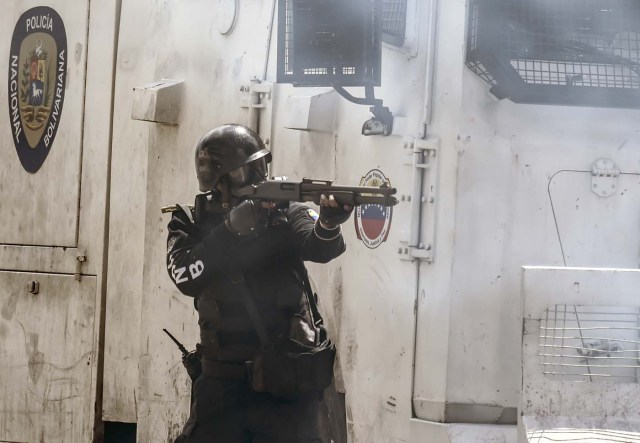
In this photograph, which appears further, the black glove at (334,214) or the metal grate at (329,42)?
the metal grate at (329,42)

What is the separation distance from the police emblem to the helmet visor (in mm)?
2181

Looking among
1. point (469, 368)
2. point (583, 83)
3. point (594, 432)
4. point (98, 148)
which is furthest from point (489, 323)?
point (98, 148)

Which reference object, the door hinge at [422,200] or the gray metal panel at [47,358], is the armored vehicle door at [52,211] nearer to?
the gray metal panel at [47,358]

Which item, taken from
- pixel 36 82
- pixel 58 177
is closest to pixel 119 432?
pixel 58 177

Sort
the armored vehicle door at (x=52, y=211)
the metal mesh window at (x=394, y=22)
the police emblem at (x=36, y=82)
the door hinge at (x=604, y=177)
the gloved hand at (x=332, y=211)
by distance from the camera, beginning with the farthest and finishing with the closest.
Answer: the police emblem at (x=36, y=82) < the armored vehicle door at (x=52, y=211) < the metal mesh window at (x=394, y=22) < the door hinge at (x=604, y=177) < the gloved hand at (x=332, y=211)

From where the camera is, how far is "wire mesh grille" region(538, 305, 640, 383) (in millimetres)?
3939

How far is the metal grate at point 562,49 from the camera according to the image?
4070mm

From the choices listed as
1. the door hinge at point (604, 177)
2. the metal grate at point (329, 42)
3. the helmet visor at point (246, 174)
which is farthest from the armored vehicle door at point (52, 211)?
the door hinge at point (604, 177)

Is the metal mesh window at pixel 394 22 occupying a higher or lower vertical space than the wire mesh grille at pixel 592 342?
higher

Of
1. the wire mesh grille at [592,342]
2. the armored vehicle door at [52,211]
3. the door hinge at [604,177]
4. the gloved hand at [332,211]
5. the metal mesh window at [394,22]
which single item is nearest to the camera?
the gloved hand at [332,211]

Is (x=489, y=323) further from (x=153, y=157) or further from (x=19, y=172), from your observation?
(x=19, y=172)

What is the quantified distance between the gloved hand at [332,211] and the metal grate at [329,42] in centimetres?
60

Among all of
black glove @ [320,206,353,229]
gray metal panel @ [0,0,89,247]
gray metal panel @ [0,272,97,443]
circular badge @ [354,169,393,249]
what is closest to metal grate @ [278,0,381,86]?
circular badge @ [354,169,393,249]

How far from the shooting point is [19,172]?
6.38 meters
